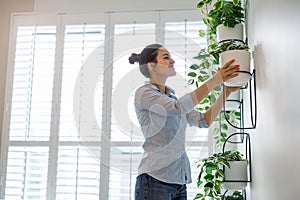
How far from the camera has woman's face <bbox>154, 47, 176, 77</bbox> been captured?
148cm

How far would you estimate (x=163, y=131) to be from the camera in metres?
1.47

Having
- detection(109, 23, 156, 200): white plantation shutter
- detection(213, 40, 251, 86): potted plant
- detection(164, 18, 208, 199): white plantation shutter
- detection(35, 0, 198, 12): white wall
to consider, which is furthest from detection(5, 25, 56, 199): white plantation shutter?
detection(213, 40, 251, 86): potted plant

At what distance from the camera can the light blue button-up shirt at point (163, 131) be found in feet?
4.87

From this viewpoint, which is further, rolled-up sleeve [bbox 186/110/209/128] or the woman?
rolled-up sleeve [bbox 186/110/209/128]

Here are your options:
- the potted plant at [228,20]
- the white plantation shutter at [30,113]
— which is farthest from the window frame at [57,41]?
the potted plant at [228,20]

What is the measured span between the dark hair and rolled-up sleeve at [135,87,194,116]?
7cm

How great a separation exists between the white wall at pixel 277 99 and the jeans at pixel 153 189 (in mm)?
325

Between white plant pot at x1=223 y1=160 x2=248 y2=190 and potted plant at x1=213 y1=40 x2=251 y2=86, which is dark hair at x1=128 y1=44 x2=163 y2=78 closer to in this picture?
potted plant at x1=213 y1=40 x2=251 y2=86

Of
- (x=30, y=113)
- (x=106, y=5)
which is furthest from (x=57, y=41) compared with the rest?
(x=30, y=113)

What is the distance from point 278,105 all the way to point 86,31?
1.97 metres

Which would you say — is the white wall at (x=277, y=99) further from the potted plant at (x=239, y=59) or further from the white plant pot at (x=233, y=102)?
the white plant pot at (x=233, y=102)

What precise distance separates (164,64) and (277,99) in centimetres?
53

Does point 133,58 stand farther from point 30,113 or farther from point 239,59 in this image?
point 30,113

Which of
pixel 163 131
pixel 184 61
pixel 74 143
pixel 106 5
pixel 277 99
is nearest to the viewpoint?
pixel 277 99
